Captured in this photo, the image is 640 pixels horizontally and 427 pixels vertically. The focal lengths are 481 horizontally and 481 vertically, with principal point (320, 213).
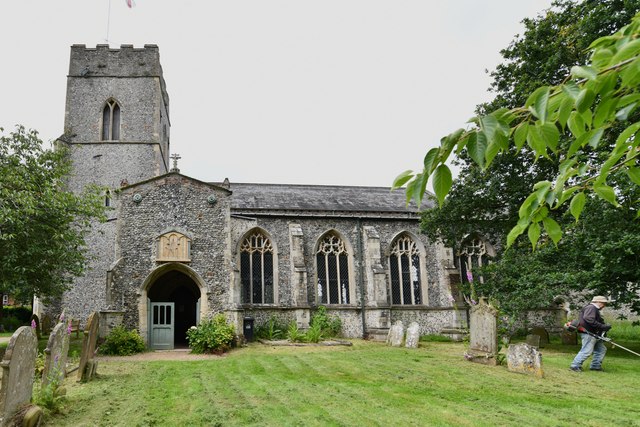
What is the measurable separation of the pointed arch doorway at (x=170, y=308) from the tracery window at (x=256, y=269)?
2.09 metres

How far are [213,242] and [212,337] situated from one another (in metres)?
3.42

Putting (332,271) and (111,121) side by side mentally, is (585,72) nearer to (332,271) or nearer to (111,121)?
(332,271)


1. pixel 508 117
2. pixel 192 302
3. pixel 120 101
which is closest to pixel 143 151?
pixel 120 101

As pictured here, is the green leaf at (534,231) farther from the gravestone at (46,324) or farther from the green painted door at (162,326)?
the gravestone at (46,324)

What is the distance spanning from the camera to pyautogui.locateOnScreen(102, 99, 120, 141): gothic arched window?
27061mm

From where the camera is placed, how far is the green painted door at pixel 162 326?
16531mm

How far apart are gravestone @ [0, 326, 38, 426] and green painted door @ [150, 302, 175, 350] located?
959cm

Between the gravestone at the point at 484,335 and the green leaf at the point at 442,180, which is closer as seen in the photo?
the green leaf at the point at 442,180

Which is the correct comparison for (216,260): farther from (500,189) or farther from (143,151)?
(143,151)

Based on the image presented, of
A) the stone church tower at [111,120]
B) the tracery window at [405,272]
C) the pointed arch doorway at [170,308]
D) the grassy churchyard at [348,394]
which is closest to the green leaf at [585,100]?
the grassy churchyard at [348,394]

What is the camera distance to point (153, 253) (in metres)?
16.6

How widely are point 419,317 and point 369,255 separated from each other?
348 cm

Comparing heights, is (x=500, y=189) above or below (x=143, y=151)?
below

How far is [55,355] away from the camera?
8.62 metres
